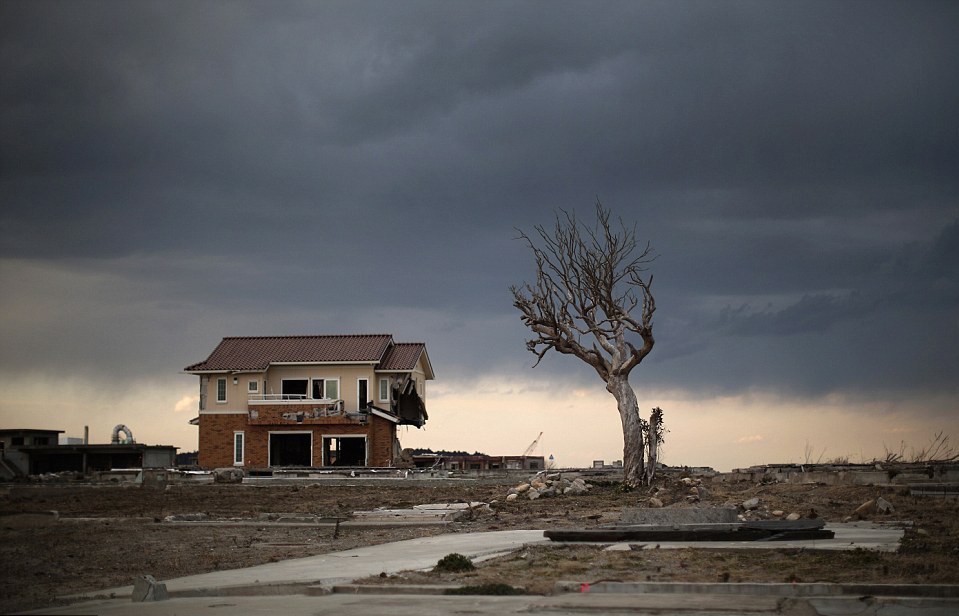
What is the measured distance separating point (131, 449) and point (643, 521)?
173 ft

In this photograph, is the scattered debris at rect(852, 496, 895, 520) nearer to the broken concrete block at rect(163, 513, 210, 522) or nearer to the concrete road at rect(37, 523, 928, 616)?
the concrete road at rect(37, 523, 928, 616)

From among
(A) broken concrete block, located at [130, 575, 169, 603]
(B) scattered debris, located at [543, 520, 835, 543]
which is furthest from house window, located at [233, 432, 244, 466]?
(A) broken concrete block, located at [130, 575, 169, 603]

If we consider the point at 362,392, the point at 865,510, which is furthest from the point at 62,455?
the point at 865,510

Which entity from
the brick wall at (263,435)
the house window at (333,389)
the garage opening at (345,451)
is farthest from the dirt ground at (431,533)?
the house window at (333,389)

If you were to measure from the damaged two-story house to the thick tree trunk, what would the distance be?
79.0 ft

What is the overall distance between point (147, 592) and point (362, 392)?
49501 millimetres

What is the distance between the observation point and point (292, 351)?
62062 mm

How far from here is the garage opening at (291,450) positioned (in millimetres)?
61906

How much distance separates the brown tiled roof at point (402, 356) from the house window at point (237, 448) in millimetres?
9629

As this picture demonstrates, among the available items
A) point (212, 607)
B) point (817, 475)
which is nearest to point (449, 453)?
point (817, 475)

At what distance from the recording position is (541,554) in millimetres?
14859

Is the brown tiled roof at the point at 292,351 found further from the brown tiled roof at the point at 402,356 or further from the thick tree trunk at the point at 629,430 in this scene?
the thick tree trunk at the point at 629,430

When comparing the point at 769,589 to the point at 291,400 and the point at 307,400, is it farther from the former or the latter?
the point at 291,400

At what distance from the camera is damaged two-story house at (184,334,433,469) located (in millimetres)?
58406
